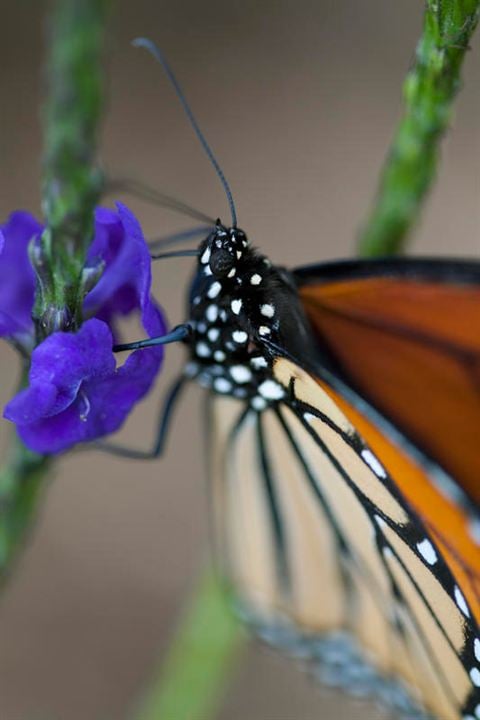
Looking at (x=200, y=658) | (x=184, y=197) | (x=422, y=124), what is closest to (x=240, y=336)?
(x=422, y=124)

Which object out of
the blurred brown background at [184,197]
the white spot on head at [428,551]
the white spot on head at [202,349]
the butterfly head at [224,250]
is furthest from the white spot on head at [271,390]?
the blurred brown background at [184,197]

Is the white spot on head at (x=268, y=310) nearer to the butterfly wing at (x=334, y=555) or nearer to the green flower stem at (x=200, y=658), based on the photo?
the butterfly wing at (x=334, y=555)

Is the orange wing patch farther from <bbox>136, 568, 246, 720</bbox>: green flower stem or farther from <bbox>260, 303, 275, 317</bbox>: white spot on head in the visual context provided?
<bbox>136, 568, 246, 720</bbox>: green flower stem

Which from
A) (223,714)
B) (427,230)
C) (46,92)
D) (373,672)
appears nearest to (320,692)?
(223,714)

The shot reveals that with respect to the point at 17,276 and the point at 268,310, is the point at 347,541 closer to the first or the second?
the point at 268,310

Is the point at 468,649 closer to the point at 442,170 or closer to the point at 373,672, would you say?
the point at 373,672

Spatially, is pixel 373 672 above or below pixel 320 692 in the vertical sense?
→ above

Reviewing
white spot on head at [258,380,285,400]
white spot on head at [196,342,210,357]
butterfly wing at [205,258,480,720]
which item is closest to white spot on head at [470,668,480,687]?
butterfly wing at [205,258,480,720]
